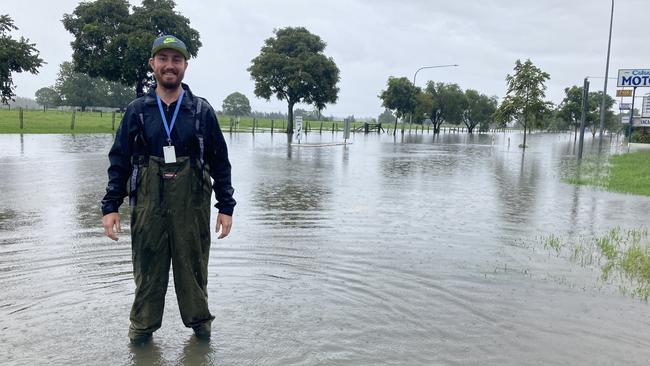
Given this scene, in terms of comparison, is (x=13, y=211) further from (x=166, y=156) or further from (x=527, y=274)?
(x=527, y=274)

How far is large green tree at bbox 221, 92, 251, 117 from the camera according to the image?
122 meters

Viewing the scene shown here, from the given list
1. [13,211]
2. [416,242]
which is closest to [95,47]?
[13,211]

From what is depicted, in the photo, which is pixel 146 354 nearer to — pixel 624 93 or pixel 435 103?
pixel 624 93

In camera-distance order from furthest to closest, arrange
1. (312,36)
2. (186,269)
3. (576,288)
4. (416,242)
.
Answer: (312,36), (416,242), (576,288), (186,269)

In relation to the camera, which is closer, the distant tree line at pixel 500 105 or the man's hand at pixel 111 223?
the man's hand at pixel 111 223

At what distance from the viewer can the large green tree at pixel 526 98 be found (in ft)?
124

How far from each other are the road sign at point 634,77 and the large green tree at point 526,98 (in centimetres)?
789

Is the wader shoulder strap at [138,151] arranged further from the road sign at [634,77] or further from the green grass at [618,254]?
the road sign at [634,77]

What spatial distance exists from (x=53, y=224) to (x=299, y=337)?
5147mm

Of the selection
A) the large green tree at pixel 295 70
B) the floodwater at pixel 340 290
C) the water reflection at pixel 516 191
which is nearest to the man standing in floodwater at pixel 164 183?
the floodwater at pixel 340 290

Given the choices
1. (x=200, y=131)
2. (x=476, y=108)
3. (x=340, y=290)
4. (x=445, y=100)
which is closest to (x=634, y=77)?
(x=340, y=290)

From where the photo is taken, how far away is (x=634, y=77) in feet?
95.7

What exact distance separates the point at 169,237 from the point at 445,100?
72453 millimetres

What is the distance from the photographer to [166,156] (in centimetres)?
321
